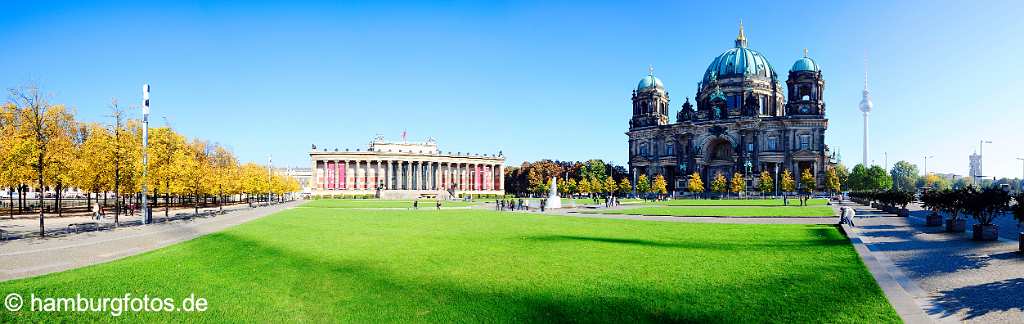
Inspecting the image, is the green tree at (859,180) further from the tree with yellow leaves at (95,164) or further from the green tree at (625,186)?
the tree with yellow leaves at (95,164)

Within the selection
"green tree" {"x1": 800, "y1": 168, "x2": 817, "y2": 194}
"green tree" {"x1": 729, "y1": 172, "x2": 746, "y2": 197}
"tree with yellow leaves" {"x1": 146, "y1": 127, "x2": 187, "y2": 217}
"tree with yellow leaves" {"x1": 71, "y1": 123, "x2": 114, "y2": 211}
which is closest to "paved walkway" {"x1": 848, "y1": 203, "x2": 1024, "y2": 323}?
"tree with yellow leaves" {"x1": 71, "y1": 123, "x2": 114, "y2": 211}

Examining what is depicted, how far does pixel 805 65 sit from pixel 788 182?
113ft

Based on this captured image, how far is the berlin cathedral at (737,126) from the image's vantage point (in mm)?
116125

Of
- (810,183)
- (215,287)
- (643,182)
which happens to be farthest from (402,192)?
(215,287)

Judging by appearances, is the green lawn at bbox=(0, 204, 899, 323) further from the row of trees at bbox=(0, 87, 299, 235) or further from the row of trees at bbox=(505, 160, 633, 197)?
the row of trees at bbox=(505, 160, 633, 197)

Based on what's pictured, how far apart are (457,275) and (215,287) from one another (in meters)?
5.90

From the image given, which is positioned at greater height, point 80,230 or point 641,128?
point 641,128

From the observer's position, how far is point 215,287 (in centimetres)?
1316

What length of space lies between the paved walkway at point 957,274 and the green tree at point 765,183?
8745cm

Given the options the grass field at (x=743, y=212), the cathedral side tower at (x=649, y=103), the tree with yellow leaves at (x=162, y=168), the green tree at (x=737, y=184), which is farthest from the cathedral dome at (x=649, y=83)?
the tree with yellow leaves at (x=162, y=168)

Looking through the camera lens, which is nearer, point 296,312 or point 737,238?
point 296,312

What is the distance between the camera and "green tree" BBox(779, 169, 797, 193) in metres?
106

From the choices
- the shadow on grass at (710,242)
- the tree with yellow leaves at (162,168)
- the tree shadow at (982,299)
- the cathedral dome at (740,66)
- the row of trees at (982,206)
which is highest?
the cathedral dome at (740,66)

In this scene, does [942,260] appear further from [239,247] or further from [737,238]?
[239,247]
